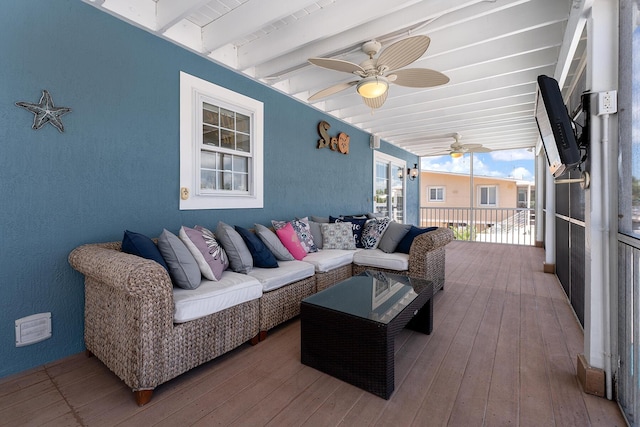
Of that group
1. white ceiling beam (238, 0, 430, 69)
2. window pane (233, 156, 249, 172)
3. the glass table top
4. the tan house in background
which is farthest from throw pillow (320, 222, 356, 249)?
the tan house in background

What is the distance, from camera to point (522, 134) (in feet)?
20.5

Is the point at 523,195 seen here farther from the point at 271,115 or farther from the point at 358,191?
the point at 271,115

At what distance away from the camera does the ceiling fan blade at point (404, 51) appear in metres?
2.02

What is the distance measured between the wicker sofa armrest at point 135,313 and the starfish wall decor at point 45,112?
3.10 feet

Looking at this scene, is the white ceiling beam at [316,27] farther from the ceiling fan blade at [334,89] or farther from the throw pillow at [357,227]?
the throw pillow at [357,227]

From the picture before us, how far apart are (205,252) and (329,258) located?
1.37m

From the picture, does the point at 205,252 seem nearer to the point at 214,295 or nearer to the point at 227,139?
the point at 214,295

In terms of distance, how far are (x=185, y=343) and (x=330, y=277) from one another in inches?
65.4

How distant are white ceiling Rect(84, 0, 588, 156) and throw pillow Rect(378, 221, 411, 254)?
6.12 feet

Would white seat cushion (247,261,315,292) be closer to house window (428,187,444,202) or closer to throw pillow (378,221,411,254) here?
throw pillow (378,221,411,254)

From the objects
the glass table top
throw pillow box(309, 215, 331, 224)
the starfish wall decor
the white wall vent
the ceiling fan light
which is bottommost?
the white wall vent

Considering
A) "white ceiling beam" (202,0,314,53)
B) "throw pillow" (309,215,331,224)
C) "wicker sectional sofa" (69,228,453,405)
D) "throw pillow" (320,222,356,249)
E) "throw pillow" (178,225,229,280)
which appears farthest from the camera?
"throw pillow" (309,215,331,224)

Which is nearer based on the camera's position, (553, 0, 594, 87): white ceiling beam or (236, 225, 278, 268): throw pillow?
(553, 0, 594, 87): white ceiling beam

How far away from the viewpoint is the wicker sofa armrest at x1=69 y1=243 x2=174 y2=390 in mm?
1521
